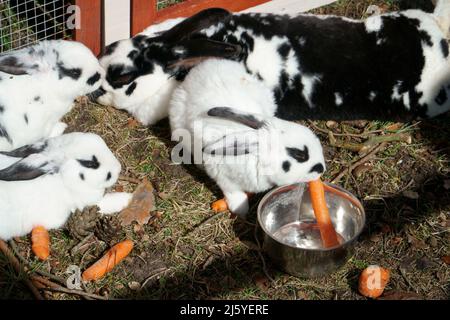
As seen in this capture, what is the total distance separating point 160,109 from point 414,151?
1.45 meters

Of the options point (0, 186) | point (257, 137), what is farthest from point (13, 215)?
point (257, 137)

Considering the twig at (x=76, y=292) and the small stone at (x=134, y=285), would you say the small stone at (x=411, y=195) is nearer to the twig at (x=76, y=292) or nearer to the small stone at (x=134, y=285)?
the small stone at (x=134, y=285)

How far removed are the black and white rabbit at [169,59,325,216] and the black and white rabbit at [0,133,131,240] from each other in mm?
469

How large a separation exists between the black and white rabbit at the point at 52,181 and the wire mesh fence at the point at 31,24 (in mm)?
963

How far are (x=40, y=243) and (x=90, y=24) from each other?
140 cm

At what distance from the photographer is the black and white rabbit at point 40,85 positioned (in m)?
4.05

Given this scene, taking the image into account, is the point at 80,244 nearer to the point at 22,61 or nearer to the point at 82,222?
the point at 82,222

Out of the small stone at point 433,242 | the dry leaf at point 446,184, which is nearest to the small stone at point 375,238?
the small stone at point 433,242

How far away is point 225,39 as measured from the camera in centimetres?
444

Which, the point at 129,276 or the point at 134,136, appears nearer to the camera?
the point at 129,276

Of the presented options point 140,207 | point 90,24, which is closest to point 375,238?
point 140,207

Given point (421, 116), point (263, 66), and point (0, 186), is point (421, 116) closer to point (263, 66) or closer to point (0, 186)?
point (263, 66)

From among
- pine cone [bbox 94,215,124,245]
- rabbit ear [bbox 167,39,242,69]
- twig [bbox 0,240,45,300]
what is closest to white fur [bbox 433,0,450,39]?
rabbit ear [bbox 167,39,242,69]

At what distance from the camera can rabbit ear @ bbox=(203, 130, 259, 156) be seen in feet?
12.3
